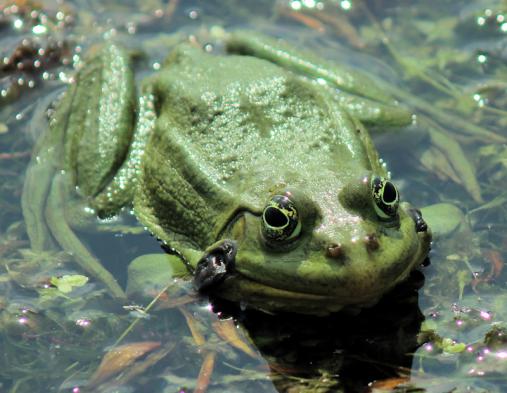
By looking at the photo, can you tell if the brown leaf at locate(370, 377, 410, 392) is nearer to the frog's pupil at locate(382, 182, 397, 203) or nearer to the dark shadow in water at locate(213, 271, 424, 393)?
the dark shadow in water at locate(213, 271, 424, 393)

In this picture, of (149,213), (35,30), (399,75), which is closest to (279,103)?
(149,213)

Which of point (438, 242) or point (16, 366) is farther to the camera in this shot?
point (438, 242)

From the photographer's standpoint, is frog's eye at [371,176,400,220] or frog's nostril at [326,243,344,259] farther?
frog's eye at [371,176,400,220]

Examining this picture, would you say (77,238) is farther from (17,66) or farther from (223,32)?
(223,32)

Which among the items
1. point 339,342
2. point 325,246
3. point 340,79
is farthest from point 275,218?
point 340,79

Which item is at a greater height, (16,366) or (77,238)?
(77,238)

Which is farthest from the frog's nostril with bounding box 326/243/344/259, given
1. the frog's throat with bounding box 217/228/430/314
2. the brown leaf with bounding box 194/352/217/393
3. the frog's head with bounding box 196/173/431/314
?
the brown leaf with bounding box 194/352/217/393
